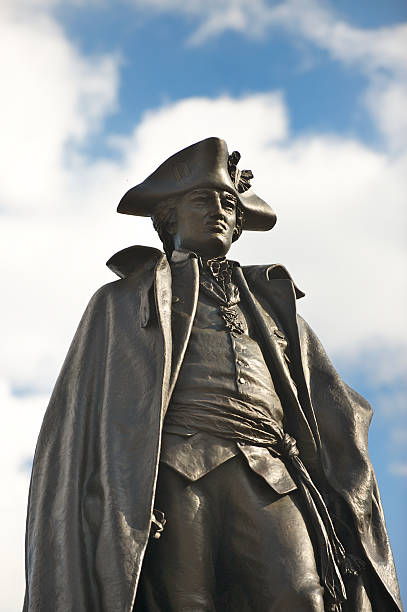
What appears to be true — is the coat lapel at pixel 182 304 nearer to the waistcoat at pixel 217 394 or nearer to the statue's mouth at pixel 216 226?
the waistcoat at pixel 217 394

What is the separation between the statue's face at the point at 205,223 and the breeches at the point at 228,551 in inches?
68.2

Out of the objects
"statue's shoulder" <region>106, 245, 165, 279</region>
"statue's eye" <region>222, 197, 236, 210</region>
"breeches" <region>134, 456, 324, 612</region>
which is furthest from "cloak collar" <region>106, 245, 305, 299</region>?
"breeches" <region>134, 456, 324, 612</region>

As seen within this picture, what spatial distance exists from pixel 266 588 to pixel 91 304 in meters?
2.25

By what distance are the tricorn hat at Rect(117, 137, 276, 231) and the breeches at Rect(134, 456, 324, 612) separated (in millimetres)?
2138

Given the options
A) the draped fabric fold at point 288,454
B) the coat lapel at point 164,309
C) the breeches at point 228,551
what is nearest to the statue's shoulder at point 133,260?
the coat lapel at point 164,309

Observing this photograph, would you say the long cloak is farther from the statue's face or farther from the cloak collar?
the statue's face

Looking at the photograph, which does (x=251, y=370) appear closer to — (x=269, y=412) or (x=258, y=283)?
(x=269, y=412)

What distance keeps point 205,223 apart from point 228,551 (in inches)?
92.0

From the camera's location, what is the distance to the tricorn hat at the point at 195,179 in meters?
8.55

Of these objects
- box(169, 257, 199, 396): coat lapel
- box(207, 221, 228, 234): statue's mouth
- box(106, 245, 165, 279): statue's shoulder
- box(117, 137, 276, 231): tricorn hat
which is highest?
box(117, 137, 276, 231): tricorn hat

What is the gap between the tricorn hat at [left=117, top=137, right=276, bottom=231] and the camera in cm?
855

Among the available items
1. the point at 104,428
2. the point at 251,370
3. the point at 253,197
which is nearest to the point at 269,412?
the point at 251,370

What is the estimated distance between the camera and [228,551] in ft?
24.0

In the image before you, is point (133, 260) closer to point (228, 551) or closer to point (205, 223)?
point (205, 223)
